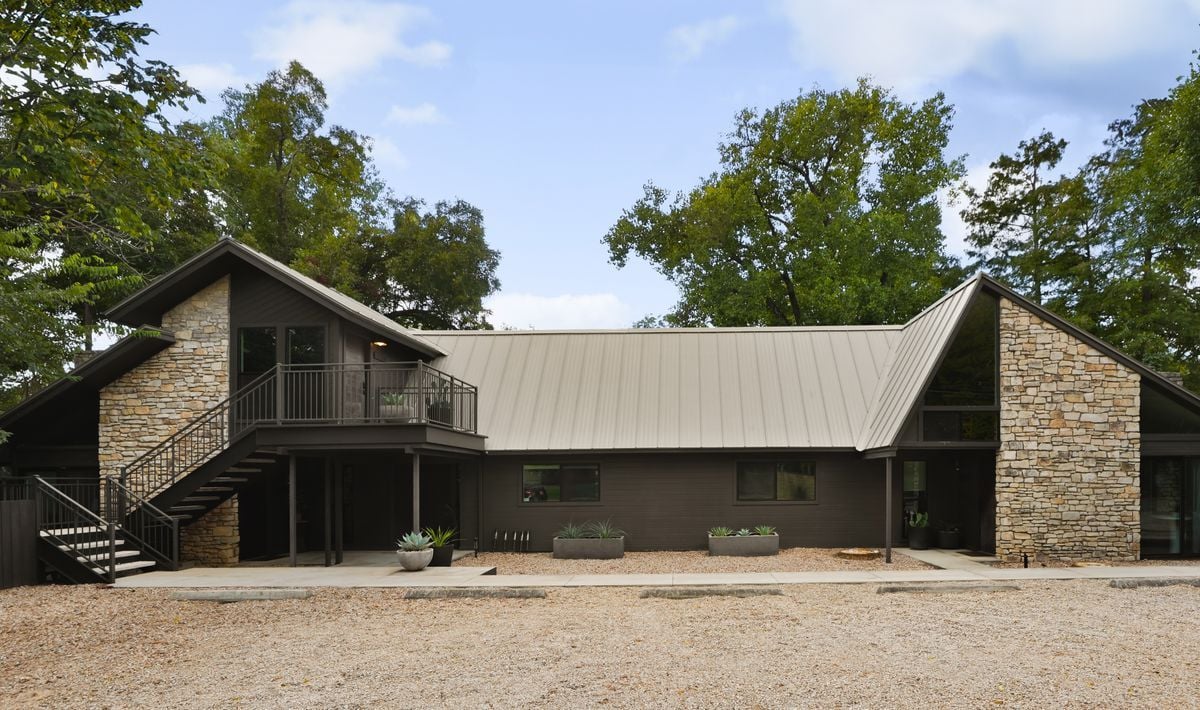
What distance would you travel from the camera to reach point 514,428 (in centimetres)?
1927

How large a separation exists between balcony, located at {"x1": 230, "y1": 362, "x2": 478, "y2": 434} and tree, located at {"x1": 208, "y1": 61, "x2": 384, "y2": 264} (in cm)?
1753

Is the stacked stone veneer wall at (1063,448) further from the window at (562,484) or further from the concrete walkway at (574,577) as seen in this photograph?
the window at (562,484)

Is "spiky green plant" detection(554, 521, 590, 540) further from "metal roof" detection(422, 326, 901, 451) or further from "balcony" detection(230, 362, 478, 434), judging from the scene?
"balcony" detection(230, 362, 478, 434)

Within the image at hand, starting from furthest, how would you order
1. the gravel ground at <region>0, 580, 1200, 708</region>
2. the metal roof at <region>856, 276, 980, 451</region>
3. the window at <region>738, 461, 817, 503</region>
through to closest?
1. the window at <region>738, 461, 817, 503</region>
2. the metal roof at <region>856, 276, 980, 451</region>
3. the gravel ground at <region>0, 580, 1200, 708</region>

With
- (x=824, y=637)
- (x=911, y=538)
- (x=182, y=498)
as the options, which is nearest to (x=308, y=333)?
(x=182, y=498)

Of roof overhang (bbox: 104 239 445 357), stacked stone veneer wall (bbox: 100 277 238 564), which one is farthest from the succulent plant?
stacked stone veneer wall (bbox: 100 277 238 564)

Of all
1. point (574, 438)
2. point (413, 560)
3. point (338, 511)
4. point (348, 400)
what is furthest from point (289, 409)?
point (574, 438)

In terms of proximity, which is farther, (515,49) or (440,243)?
(440,243)

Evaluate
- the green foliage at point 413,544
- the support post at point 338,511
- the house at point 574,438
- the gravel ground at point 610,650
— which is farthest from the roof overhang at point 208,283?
the gravel ground at point 610,650

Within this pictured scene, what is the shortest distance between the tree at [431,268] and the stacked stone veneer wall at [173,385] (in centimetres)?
1660

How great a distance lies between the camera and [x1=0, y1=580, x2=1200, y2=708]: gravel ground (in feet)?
23.9

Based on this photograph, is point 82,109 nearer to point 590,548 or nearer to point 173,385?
point 173,385

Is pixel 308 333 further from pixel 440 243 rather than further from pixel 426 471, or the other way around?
pixel 440 243

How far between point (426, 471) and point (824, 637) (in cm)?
1218
